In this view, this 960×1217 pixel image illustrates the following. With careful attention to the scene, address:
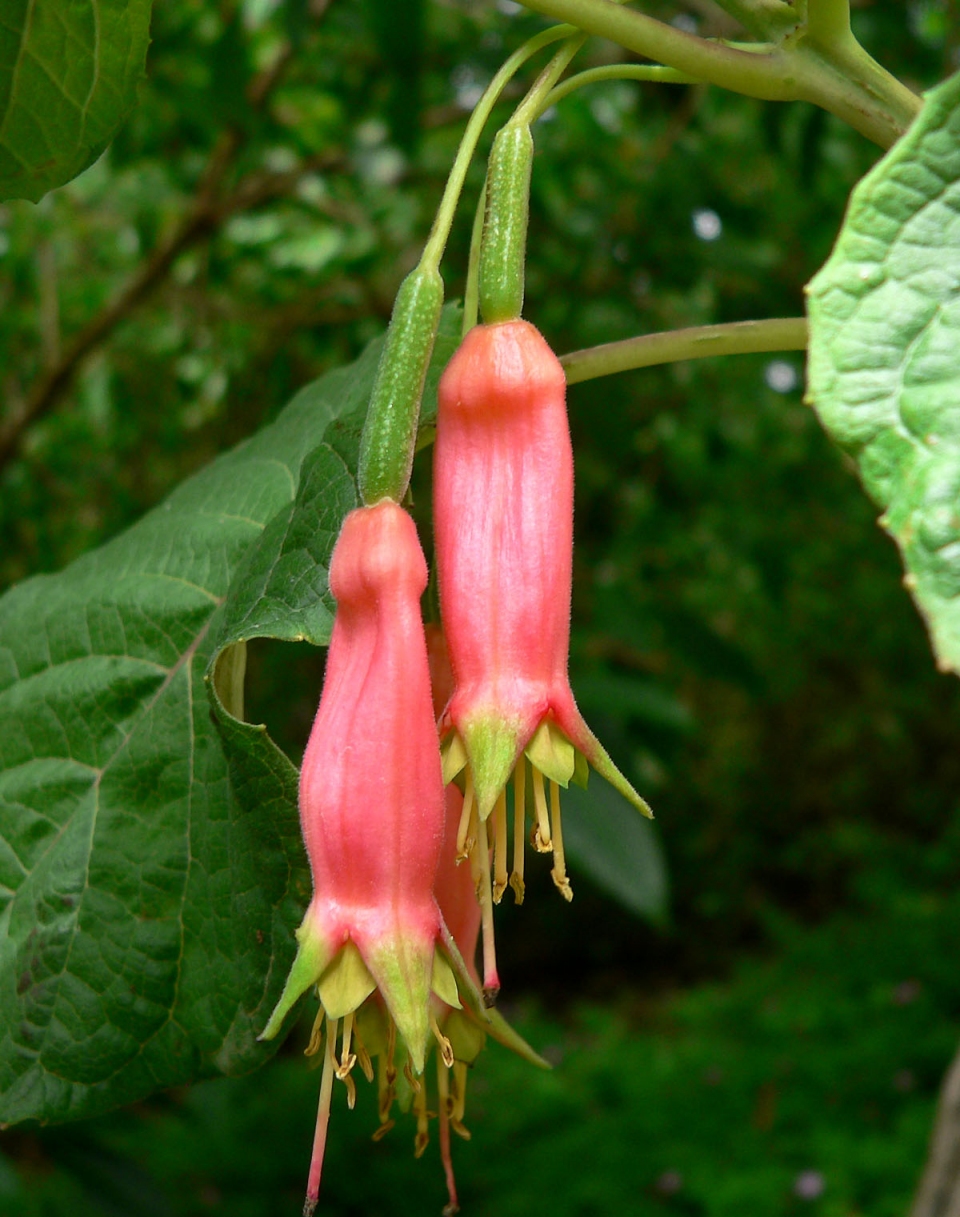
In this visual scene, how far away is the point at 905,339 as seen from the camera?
19.5 inches

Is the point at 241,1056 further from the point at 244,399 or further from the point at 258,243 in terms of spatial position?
the point at 258,243

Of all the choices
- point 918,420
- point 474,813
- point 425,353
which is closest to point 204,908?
point 474,813

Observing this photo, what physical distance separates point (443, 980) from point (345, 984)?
46 millimetres

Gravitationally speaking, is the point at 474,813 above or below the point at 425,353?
below

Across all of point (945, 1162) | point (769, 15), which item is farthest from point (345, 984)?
point (945, 1162)

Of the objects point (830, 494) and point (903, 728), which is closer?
point (830, 494)

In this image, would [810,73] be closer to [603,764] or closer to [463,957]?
[603,764]

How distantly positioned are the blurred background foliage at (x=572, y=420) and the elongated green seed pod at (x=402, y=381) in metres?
0.28

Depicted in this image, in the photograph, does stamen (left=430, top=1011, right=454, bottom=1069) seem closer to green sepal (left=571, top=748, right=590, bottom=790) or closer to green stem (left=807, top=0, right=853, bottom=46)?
green sepal (left=571, top=748, right=590, bottom=790)

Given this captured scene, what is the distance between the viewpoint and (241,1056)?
0.75 metres

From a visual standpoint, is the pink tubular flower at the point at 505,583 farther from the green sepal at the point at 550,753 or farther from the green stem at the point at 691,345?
the green stem at the point at 691,345

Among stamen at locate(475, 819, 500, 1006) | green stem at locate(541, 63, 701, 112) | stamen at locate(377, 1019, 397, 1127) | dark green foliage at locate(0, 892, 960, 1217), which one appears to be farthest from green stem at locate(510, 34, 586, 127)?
dark green foliage at locate(0, 892, 960, 1217)

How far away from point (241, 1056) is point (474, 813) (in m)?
0.26

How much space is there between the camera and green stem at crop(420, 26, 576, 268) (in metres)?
0.59
